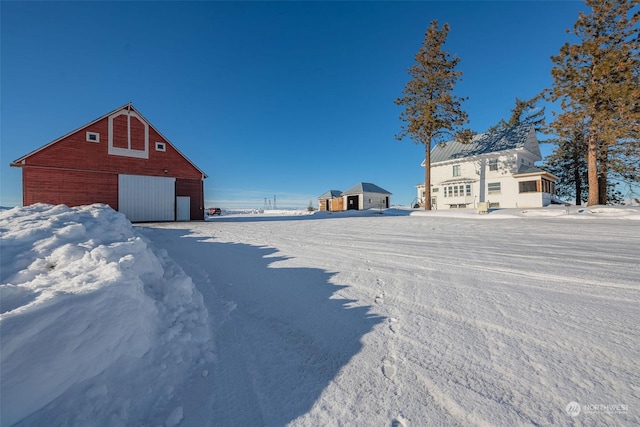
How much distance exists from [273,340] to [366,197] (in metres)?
32.8

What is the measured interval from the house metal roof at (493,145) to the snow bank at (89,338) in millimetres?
25252

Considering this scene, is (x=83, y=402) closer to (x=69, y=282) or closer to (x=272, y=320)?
(x=69, y=282)

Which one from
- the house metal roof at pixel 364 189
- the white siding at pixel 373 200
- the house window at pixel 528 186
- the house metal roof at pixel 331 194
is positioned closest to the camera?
the house window at pixel 528 186

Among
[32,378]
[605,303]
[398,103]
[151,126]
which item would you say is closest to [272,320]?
[32,378]

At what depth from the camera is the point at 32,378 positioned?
144 centimetres

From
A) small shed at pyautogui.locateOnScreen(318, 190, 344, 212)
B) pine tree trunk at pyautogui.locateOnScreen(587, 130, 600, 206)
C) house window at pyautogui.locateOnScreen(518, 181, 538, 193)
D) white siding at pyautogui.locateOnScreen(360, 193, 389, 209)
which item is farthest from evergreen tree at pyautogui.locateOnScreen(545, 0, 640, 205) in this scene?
small shed at pyautogui.locateOnScreen(318, 190, 344, 212)

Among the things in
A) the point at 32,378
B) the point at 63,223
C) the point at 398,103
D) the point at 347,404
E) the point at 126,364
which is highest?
the point at 398,103

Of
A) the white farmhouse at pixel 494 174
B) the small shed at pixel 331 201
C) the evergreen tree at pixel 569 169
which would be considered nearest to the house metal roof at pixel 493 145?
the white farmhouse at pixel 494 174

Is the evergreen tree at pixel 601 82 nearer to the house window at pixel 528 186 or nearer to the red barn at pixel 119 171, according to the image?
the house window at pixel 528 186

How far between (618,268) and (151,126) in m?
22.8

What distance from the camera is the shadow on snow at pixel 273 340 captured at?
1.60m

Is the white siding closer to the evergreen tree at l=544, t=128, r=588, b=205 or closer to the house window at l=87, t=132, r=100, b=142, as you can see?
the evergreen tree at l=544, t=128, r=588, b=205

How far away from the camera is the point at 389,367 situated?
1.90 m

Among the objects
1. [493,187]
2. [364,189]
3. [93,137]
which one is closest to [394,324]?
[93,137]
